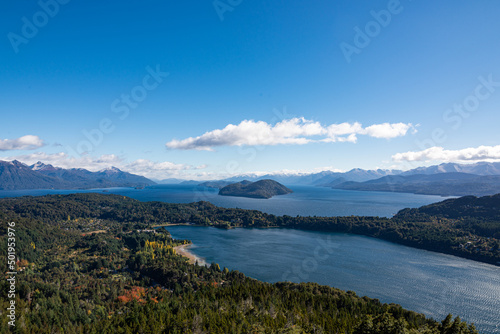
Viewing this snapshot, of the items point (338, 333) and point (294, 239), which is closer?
point (338, 333)

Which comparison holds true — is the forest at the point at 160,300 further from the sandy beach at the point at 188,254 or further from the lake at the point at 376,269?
the lake at the point at 376,269

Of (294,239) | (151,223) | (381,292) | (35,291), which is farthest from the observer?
(151,223)

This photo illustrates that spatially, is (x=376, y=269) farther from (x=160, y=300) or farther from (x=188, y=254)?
(x=188, y=254)

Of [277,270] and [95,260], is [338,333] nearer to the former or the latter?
[277,270]

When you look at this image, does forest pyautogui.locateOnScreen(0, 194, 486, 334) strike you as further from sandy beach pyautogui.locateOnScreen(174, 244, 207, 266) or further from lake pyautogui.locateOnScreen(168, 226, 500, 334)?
lake pyautogui.locateOnScreen(168, 226, 500, 334)

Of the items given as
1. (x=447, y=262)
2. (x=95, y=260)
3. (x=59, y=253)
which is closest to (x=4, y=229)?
(x=59, y=253)

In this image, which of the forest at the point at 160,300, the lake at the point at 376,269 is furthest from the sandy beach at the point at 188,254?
the forest at the point at 160,300
